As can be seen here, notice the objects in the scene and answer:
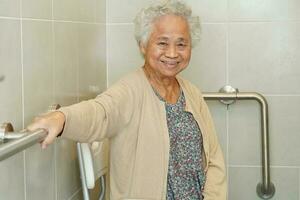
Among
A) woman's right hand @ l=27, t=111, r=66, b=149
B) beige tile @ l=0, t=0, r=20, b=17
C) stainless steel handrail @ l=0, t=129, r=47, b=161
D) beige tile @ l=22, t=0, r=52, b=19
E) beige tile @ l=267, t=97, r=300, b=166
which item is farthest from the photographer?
beige tile @ l=267, t=97, r=300, b=166

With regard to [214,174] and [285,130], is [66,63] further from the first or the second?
[285,130]

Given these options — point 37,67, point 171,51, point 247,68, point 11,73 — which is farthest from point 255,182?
point 11,73

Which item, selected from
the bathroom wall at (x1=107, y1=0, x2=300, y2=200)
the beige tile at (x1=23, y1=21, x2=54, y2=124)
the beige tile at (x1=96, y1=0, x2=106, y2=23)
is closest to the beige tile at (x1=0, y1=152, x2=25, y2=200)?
the beige tile at (x1=23, y1=21, x2=54, y2=124)

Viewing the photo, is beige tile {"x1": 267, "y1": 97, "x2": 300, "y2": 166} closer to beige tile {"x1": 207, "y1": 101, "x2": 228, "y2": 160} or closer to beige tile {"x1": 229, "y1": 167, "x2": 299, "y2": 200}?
beige tile {"x1": 229, "y1": 167, "x2": 299, "y2": 200}

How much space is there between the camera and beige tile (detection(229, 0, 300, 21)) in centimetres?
207

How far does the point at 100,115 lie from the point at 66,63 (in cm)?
36

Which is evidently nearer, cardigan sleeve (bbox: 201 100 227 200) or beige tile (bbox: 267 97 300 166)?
cardigan sleeve (bbox: 201 100 227 200)

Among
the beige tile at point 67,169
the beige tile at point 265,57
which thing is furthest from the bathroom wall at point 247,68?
the beige tile at point 67,169

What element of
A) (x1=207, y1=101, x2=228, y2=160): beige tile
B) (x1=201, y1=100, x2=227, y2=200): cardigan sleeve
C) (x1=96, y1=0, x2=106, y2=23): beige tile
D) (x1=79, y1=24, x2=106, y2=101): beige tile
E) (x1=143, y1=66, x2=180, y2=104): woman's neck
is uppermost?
(x1=96, y1=0, x2=106, y2=23): beige tile

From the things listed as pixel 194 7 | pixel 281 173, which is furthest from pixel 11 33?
pixel 281 173

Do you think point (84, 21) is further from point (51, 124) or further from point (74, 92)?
point (51, 124)

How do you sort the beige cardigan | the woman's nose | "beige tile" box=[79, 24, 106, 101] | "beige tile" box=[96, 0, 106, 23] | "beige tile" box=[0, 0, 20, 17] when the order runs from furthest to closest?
"beige tile" box=[96, 0, 106, 23] → "beige tile" box=[79, 24, 106, 101] → the woman's nose → the beige cardigan → "beige tile" box=[0, 0, 20, 17]

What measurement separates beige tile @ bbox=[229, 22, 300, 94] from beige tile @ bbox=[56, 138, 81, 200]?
0.82 meters

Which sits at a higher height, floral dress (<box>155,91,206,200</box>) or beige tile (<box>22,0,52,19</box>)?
beige tile (<box>22,0,52,19</box>)
